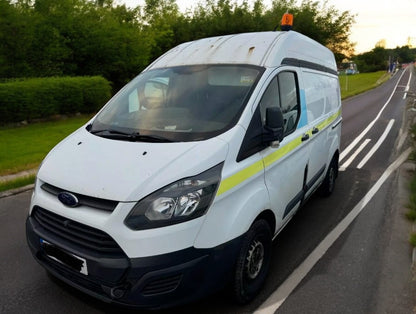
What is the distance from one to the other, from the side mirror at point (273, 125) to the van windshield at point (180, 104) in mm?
237

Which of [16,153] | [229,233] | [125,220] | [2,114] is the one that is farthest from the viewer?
[2,114]

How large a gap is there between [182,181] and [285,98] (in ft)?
5.48

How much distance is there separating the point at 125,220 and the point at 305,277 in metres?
1.95

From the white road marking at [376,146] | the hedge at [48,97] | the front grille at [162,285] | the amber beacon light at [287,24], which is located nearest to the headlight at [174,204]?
the front grille at [162,285]

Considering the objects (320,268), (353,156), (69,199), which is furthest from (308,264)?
(353,156)

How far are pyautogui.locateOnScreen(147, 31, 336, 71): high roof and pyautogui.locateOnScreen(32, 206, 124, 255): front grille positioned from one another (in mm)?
1952

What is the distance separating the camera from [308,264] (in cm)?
346

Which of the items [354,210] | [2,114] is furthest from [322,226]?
[2,114]

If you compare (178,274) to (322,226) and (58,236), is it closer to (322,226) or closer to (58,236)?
(58,236)

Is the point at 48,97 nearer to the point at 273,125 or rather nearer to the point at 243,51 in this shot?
the point at 243,51

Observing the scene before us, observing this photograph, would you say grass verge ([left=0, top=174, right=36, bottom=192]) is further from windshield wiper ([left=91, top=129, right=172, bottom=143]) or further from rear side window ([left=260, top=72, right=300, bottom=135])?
rear side window ([left=260, top=72, right=300, bottom=135])

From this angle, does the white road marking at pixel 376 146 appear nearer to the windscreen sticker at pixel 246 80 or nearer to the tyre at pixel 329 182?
the tyre at pixel 329 182

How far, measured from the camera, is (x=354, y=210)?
488 cm

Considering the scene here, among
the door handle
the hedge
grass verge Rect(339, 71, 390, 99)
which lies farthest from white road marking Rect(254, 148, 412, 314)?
grass verge Rect(339, 71, 390, 99)
